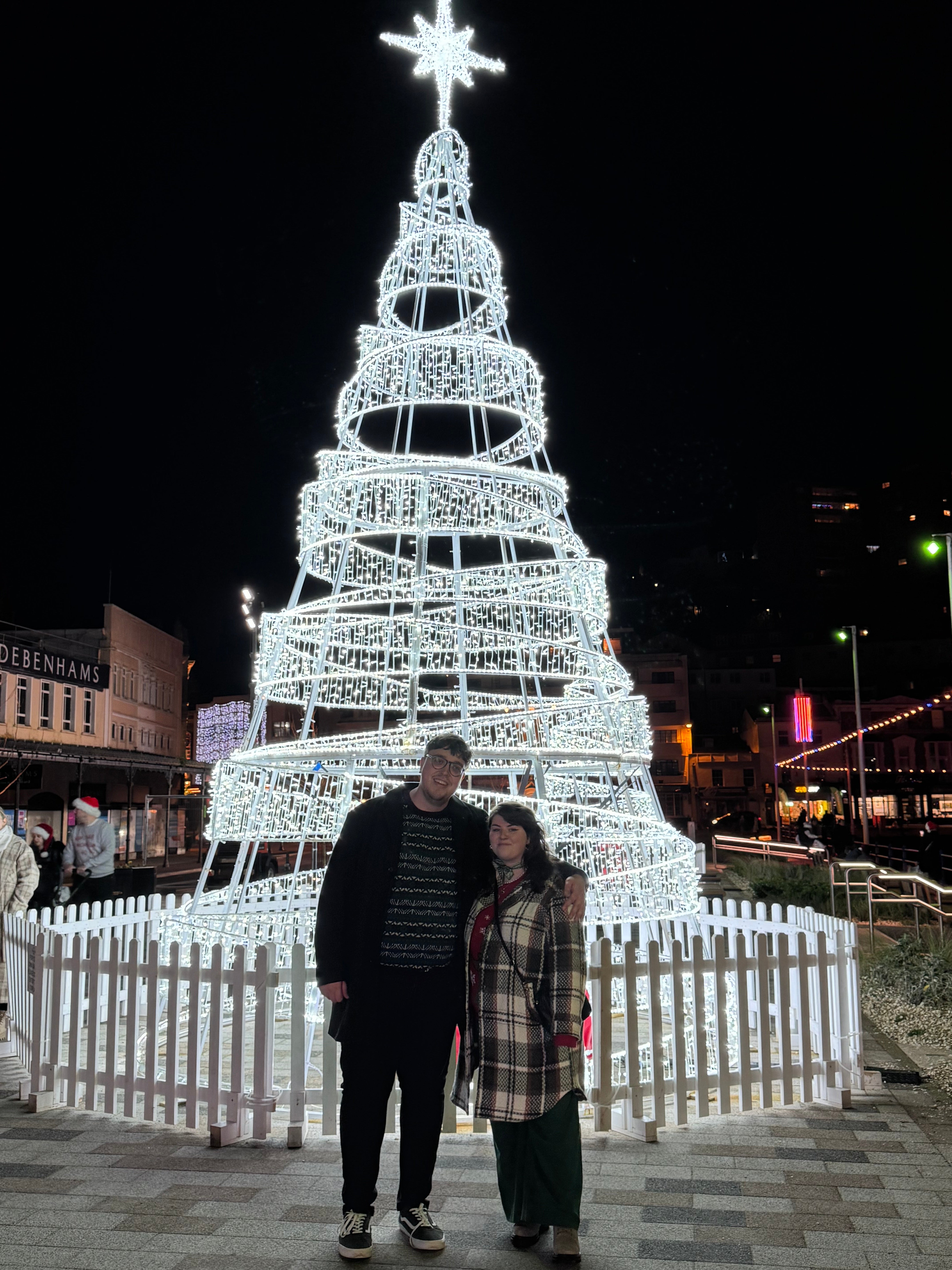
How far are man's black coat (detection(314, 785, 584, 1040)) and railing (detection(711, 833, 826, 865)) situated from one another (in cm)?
1652

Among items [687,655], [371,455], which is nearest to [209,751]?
[371,455]

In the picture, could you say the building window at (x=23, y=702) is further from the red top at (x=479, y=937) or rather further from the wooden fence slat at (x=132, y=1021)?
the red top at (x=479, y=937)

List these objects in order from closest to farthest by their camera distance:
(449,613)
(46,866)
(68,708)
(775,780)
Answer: (449,613), (46,866), (68,708), (775,780)

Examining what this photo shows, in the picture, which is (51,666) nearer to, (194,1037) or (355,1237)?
(194,1037)

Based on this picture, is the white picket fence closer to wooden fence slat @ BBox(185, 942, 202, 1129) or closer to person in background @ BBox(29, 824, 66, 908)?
wooden fence slat @ BBox(185, 942, 202, 1129)

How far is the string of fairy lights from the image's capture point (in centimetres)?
3019

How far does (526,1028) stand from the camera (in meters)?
3.86

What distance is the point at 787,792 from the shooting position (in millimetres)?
58625

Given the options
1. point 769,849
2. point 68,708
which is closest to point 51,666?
point 68,708

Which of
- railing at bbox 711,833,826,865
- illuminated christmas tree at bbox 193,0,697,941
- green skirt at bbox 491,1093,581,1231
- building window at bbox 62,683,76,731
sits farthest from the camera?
building window at bbox 62,683,76,731

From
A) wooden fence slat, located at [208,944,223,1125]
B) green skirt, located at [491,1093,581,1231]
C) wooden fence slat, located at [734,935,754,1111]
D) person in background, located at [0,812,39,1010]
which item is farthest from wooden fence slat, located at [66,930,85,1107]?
wooden fence slat, located at [734,935,754,1111]

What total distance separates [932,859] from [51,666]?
25.1 m

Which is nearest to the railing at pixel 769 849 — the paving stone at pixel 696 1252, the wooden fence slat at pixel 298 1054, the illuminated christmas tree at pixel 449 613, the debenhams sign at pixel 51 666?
the illuminated christmas tree at pixel 449 613

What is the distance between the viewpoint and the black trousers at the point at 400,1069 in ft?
12.5
